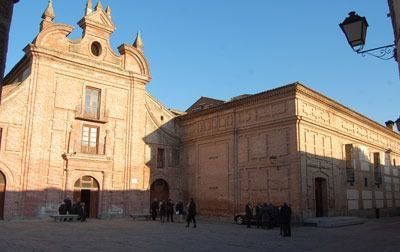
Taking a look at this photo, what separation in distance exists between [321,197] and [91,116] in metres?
15.0

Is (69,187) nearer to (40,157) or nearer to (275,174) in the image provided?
(40,157)

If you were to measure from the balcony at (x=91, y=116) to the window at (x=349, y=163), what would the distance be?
16.0 metres

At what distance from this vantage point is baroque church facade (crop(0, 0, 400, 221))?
2288 cm

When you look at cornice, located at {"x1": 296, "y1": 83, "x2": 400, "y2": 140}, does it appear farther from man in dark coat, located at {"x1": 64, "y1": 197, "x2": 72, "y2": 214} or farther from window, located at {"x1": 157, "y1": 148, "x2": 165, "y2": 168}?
man in dark coat, located at {"x1": 64, "y1": 197, "x2": 72, "y2": 214}

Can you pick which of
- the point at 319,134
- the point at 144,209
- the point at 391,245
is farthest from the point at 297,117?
Answer: the point at 144,209

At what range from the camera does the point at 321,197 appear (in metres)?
24.2

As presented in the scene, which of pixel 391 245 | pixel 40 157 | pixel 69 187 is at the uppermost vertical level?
pixel 40 157

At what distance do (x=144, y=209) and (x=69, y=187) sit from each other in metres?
5.56

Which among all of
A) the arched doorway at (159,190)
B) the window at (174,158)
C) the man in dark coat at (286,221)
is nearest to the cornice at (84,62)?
the window at (174,158)

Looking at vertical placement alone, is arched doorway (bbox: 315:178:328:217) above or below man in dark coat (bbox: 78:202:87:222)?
above

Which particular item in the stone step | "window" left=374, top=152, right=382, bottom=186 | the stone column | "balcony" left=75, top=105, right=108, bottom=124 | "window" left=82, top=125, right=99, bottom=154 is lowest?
the stone step

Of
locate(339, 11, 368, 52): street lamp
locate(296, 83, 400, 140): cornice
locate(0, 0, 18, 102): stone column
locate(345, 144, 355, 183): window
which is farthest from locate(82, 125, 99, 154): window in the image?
locate(0, 0, 18, 102): stone column

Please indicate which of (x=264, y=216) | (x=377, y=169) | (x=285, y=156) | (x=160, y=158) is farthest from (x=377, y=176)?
(x=160, y=158)

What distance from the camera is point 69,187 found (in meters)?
24.3
